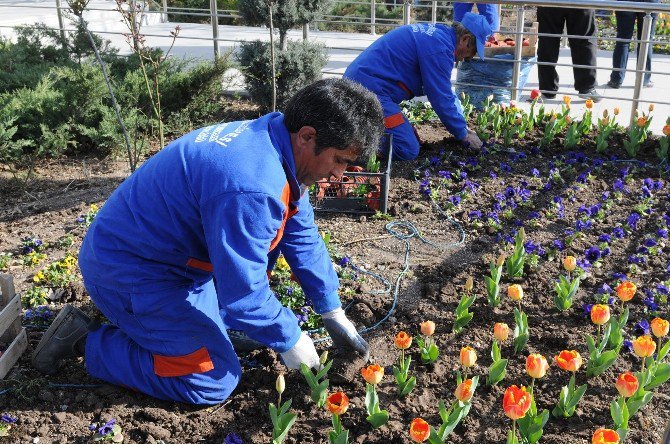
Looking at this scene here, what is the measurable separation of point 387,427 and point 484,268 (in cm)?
147

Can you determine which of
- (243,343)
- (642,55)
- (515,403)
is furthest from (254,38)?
(515,403)

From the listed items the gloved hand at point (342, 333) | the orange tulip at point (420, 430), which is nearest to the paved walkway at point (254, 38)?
the gloved hand at point (342, 333)

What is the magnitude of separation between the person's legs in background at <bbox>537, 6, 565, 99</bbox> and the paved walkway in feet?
0.65

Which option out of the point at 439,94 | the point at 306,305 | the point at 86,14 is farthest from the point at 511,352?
the point at 86,14

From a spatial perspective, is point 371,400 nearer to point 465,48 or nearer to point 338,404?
point 338,404

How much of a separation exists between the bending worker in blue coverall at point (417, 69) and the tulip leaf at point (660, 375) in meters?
2.93

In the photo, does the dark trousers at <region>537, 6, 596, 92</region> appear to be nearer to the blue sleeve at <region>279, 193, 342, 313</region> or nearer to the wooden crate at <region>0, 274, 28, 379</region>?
the blue sleeve at <region>279, 193, 342, 313</region>

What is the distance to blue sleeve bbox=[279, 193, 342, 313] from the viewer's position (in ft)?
10.3

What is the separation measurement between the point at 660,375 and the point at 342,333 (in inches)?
51.5

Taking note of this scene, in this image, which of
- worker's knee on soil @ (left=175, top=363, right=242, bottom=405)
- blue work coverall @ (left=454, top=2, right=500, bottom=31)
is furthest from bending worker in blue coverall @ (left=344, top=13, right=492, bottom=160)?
worker's knee on soil @ (left=175, top=363, right=242, bottom=405)

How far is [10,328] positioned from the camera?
335 cm

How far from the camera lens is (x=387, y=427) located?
9.64 ft

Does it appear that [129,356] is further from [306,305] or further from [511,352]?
[511,352]

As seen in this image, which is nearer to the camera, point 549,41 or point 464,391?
point 464,391
